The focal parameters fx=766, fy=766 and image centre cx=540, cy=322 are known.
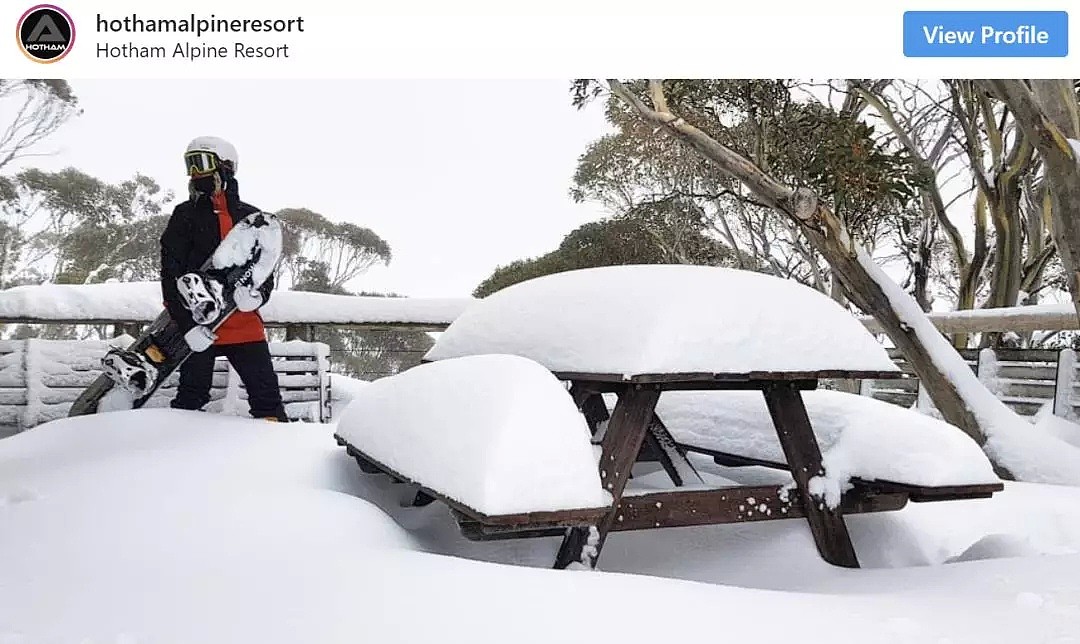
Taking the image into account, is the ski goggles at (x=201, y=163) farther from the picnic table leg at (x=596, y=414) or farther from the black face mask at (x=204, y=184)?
the picnic table leg at (x=596, y=414)

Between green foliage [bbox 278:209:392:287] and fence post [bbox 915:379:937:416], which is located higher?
green foliage [bbox 278:209:392:287]

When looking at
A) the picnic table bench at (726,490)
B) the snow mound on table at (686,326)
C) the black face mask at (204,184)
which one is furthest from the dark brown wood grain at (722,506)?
the black face mask at (204,184)

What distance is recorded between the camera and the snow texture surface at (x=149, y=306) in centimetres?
424

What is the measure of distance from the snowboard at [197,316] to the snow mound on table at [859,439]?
2156 mm

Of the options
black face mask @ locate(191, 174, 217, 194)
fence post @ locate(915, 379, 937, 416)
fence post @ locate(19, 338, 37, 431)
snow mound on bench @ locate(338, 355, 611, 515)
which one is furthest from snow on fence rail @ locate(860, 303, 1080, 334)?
fence post @ locate(19, 338, 37, 431)

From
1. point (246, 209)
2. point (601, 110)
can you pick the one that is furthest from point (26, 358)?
point (601, 110)

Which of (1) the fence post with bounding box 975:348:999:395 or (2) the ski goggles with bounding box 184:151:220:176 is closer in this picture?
(2) the ski goggles with bounding box 184:151:220:176

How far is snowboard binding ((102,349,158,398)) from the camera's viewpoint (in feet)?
12.2

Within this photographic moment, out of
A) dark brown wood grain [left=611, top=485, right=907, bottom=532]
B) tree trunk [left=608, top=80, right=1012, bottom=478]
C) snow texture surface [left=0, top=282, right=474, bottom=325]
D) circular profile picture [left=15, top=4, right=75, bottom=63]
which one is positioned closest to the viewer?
circular profile picture [left=15, top=4, right=75, bottom=63]

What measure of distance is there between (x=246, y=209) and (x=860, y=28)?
273 cm

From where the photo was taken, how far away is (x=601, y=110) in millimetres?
10938

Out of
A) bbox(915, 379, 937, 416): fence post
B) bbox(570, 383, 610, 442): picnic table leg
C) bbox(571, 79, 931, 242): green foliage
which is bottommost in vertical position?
bbox(915, 379, 937, 416): fence post

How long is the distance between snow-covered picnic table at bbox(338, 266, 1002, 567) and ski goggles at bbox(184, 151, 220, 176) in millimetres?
1417

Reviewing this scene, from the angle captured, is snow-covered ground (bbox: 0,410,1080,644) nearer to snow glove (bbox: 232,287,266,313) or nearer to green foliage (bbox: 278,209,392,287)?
snow glove (bbox: 232,287,266,313)
